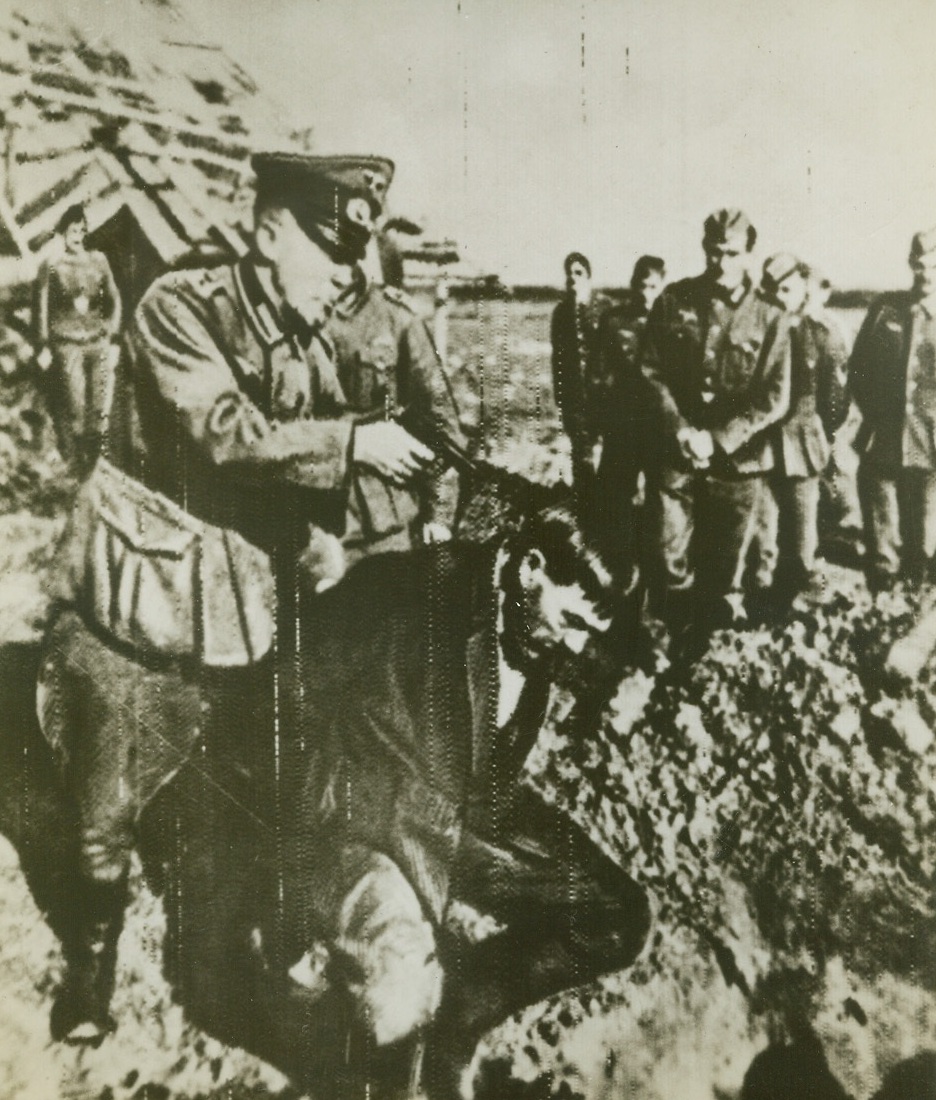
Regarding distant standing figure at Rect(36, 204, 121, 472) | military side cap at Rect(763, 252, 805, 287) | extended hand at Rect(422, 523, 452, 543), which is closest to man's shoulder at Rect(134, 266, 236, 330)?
distant standing figure at Rect(36, 204, 121, 472)

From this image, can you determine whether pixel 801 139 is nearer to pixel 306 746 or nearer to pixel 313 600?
pixel 313 600

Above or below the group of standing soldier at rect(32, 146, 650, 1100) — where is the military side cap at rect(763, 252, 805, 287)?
above

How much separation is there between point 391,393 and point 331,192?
0.57 meters

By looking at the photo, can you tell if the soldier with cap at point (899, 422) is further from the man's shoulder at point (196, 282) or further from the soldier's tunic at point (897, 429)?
the man's shoulder at point (196, 282)

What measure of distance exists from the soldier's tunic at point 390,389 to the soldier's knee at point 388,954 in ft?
3.03

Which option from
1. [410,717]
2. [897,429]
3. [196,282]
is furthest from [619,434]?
[196,282]

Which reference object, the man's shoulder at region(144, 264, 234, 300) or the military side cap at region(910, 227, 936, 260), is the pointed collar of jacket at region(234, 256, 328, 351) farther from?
the military side cap at region(910, 227, 936, 260)

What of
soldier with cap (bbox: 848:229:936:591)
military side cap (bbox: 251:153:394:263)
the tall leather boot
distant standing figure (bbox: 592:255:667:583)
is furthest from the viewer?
soldier with cap (bbox: 848:229:936:591)

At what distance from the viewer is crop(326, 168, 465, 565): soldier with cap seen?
312 cm

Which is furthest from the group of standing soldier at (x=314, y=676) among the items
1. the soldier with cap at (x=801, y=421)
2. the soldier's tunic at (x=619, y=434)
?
the soldier with cap at (x=801, y=421)

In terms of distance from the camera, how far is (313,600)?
121 inches

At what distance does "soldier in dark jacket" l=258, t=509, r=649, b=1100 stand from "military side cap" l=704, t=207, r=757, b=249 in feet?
2.98

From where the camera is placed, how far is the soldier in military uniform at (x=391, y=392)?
312 cm

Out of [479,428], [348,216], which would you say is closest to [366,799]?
[479,428]
